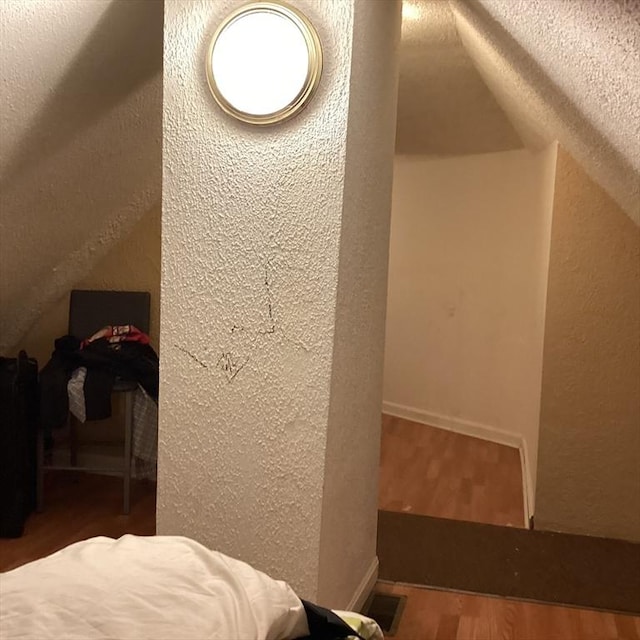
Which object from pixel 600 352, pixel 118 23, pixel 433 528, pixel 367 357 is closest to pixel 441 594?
pixel 433 528

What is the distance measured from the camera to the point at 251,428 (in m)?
1.84

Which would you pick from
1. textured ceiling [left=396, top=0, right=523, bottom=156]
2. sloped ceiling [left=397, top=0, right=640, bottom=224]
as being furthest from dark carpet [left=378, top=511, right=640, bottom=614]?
textured ceiling [left=396, top=0, right=523, bottom=156]

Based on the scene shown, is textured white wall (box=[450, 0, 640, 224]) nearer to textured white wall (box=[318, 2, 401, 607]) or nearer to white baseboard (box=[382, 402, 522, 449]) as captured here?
textured white wall (box=[318, 2, 401, 607])

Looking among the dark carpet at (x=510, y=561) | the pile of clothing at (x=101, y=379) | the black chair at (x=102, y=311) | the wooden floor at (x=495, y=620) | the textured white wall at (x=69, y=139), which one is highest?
the textured white wall at (x=69, y=139)

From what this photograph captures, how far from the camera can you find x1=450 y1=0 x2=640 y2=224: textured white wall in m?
1.32

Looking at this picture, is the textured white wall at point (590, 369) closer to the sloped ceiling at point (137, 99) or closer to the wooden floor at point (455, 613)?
the sloped ceiling at point (137, 99)

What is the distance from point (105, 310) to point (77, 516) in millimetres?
886

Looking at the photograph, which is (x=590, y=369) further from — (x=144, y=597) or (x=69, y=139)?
(x=144, y=597)

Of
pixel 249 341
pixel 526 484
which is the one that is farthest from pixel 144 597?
pixel 526 484

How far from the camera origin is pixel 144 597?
897 mm

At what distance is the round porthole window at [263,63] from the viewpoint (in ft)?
5.64

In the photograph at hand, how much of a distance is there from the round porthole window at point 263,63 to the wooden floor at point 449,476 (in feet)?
6.38

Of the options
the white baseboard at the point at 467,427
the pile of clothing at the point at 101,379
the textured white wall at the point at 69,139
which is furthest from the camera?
the white baseboard at the point at 467,427

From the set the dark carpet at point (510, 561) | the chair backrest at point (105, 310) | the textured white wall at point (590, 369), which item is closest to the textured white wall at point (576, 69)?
the textured white wall at point (590, 369)
